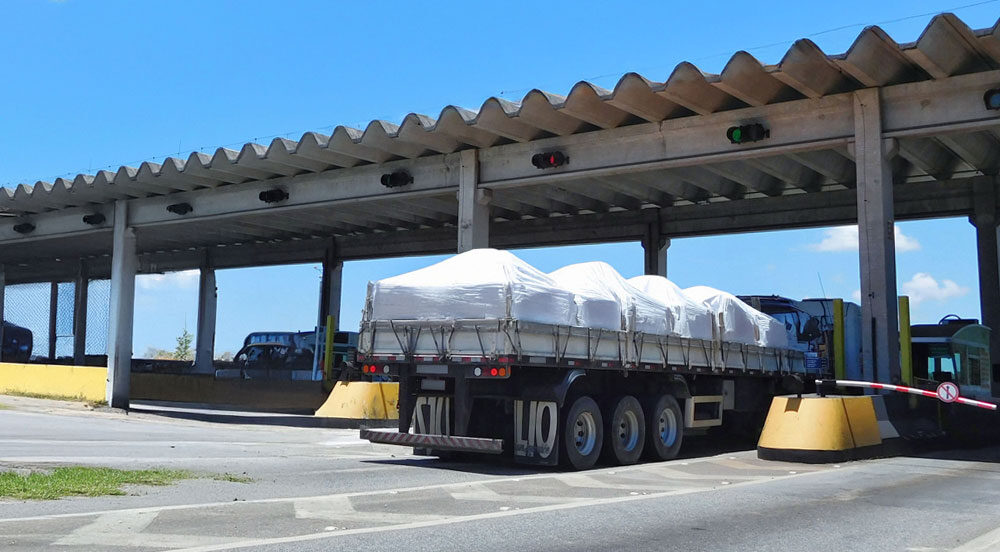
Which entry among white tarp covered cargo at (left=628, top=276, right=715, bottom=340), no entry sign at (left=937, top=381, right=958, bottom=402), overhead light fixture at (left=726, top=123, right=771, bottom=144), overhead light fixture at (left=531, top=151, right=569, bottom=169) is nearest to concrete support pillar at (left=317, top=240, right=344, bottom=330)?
overhead light fixture at (left=531, top=151, right=569, bottom=169)

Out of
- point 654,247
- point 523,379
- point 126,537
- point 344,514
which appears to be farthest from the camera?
point 654,247

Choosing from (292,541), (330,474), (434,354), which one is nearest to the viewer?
(292,541)

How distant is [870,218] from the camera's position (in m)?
18.0

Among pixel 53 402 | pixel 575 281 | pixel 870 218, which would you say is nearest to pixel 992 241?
pixel 870 218

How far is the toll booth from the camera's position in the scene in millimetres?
21422

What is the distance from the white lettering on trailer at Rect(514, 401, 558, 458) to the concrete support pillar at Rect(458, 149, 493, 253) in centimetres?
982

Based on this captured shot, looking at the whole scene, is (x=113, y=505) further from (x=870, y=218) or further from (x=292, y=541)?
(x=870, y=218)

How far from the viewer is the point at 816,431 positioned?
13938 millimetres

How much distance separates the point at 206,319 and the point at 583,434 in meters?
35.2

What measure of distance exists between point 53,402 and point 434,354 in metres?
21.2

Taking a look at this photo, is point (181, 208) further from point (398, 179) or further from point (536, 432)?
point (536, 432)

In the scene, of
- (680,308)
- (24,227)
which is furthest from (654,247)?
(24,227)

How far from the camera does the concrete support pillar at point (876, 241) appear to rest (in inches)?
700

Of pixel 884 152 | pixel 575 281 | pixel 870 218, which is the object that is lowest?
pixel 575 281
